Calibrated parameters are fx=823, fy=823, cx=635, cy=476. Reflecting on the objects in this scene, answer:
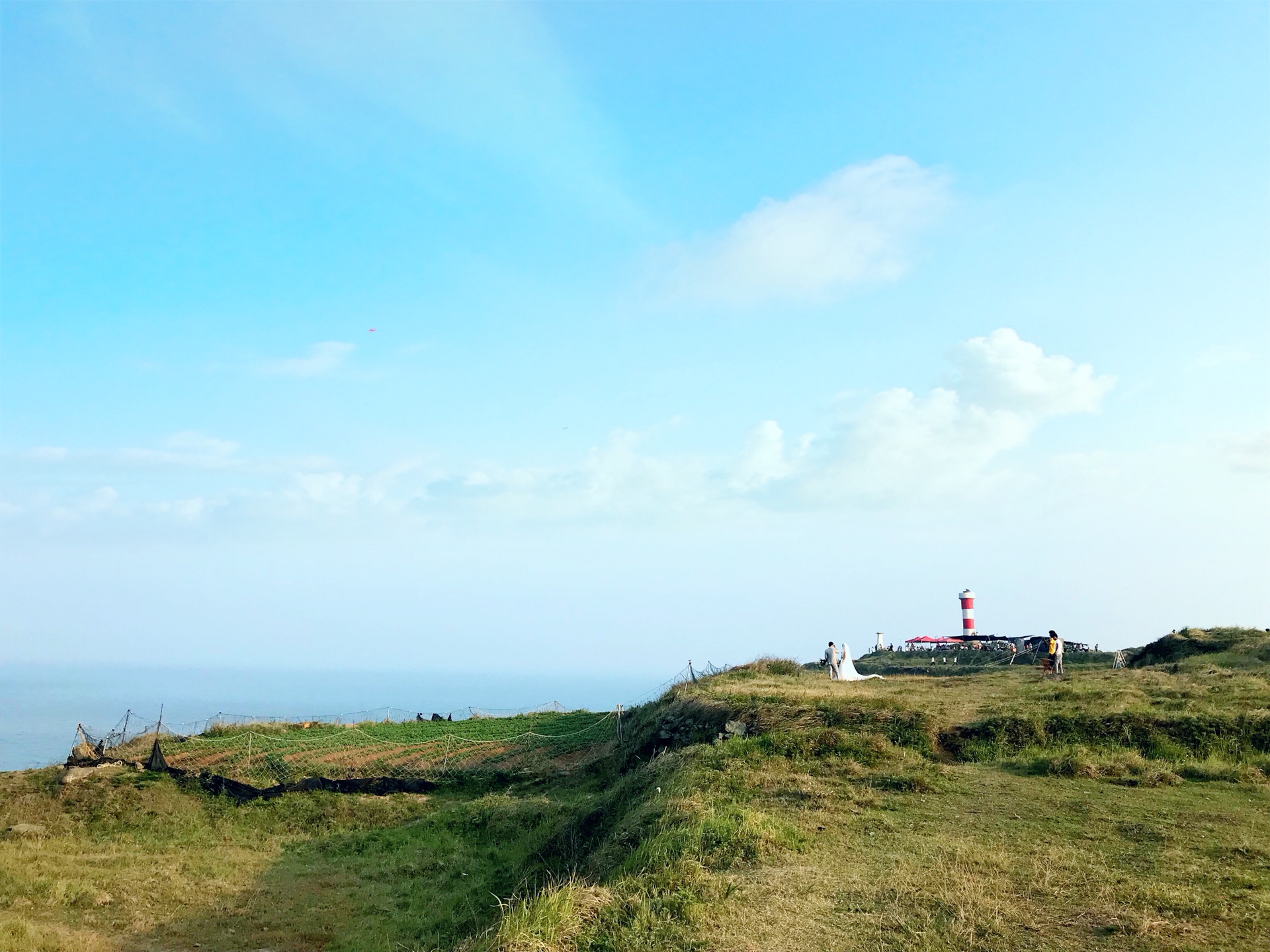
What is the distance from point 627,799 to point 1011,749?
358 inches

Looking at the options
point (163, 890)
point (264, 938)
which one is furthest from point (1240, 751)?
point (163, 890)

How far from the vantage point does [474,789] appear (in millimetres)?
28797

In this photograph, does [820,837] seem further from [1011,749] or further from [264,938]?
[264,938]

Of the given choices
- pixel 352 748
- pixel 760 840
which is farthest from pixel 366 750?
pixel 760 840

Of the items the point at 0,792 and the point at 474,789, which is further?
the point at 474,789

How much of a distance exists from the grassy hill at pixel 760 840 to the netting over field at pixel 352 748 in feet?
5.94

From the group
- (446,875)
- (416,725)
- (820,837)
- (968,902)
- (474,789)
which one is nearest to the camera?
(968,902)

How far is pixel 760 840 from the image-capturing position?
13242mm

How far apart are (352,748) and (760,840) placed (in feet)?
87.8

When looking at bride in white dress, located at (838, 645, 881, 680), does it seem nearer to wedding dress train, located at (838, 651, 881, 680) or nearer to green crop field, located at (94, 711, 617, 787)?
wedding dress train, located at (838, 651, 881, 680)

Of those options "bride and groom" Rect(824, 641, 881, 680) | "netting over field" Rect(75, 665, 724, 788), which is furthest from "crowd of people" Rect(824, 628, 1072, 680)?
"netting over field" Rect(75, 665, 724, 788)

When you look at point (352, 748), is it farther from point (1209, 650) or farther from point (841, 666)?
point (1209, 650)

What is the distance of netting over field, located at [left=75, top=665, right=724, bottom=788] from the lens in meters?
30.3

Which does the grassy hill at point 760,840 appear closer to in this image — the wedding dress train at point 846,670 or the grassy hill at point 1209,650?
the grassy hill at point 1209,650
